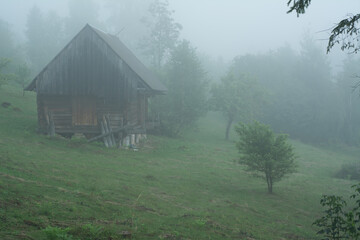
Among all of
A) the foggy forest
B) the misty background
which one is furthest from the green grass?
the misty background

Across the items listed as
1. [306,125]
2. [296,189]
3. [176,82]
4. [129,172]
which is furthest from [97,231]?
[306,125]

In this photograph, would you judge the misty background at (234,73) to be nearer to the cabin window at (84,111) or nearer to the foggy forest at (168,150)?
the foggy forest at (168,150)

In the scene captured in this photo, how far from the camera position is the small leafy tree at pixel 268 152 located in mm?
17500

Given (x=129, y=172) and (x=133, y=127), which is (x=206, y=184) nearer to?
(x=129, y=172)

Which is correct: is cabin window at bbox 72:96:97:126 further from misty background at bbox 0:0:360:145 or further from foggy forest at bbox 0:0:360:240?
misty background at bbox 0:0:360:145

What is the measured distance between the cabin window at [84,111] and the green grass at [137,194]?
2.35m

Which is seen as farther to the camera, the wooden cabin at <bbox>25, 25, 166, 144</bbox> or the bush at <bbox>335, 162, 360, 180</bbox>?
the bush at <bbox>335, 162, 360, 180</bbox>

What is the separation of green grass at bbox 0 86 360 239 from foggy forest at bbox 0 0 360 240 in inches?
2.8

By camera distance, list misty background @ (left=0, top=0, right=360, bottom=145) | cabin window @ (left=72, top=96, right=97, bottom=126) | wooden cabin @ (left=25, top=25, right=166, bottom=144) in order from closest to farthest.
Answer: wooden cabin @ (left=25, top=25, right=166, bottom=144)
cabin window @ (left=72, top=96, right=97, bottom=126)
misty background @ (left=0, top=0, right=360, bottom=145)

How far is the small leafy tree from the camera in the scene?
1750 centimetres

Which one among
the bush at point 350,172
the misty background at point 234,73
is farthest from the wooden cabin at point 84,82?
the bush at point 350,172

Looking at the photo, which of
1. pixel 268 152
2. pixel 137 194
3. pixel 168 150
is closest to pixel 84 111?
pixel 168 150

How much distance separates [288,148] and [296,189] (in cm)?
419

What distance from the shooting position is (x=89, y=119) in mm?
26688
